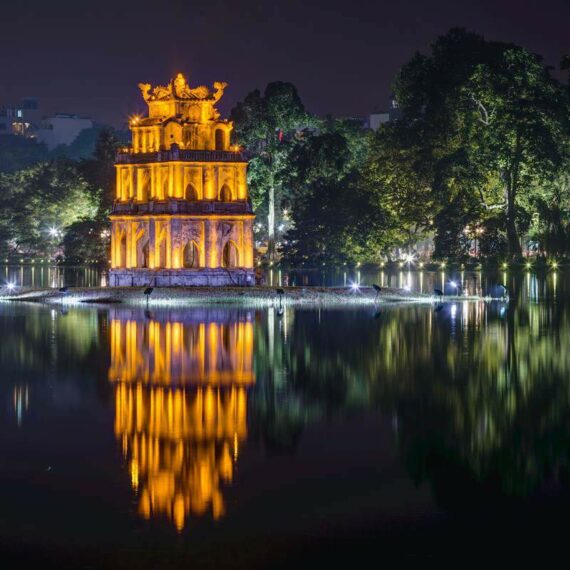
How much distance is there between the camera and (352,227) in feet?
396

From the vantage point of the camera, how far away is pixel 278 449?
2469 centimetres

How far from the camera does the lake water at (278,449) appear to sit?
61.1 feet

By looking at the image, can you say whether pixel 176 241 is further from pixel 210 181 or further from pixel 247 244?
pixel 247 244

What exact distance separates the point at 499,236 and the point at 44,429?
95.9m

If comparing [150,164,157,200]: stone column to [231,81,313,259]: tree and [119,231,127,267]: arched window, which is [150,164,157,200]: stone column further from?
[231,81,313,259]: tree

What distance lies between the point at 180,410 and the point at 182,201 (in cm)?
5060

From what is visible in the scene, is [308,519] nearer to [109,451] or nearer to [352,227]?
[109,451]

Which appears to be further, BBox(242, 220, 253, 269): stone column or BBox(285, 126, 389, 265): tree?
BBox(285, 126, 389, 265): tree

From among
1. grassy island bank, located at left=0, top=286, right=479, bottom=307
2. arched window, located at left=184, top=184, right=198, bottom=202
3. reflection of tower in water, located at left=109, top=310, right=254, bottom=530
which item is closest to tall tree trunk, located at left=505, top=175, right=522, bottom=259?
arched window, located at left=184, top=184, right=198, bottom=202

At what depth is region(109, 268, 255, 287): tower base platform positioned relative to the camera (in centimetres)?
7856

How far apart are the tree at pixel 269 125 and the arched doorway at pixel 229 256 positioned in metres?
39.3

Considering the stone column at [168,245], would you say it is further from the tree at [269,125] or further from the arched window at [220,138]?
the tree at [269,125]

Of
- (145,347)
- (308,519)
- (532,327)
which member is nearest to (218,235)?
(532,327)

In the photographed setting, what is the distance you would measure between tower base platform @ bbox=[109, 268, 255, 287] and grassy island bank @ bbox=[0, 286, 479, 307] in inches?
130
